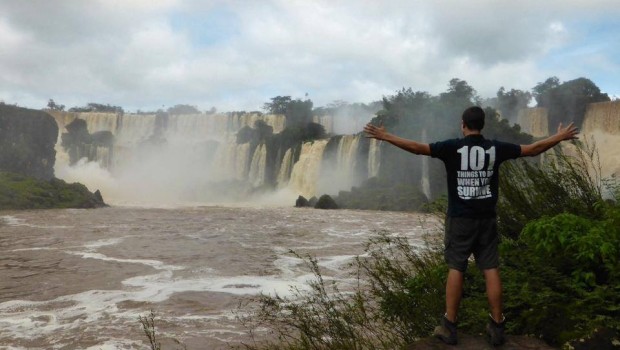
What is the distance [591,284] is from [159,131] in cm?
7222

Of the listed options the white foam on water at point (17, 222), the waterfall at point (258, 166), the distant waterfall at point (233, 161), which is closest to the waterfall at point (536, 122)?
the waterfall at point (258, 166)

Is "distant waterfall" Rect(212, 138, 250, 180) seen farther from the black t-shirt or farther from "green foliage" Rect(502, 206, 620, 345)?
the black t-shirt

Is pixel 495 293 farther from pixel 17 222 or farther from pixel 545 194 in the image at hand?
pixel 17 222

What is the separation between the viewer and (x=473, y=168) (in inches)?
152

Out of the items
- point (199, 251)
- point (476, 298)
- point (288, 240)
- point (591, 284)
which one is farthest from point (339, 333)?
point (288, 240)

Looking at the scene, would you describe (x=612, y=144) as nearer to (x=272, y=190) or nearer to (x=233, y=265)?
(x=272, y=190)

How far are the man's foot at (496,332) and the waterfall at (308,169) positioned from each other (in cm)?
4724

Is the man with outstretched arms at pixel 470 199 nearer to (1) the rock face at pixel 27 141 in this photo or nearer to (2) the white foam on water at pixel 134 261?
(2) the white foam on water at pixel 134 261

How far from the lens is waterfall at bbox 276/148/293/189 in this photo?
182 ft

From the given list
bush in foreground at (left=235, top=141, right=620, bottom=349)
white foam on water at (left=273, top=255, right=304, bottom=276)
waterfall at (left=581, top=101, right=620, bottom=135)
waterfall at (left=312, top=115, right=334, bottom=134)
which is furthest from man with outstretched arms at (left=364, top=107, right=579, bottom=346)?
waterfall at (left=312, top=115, right=334, bottom=134)

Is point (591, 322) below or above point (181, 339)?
above

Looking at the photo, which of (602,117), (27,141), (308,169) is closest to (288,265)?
(308,169)

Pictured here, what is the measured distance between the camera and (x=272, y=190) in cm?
5588

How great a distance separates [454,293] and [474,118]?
4.37 feet
